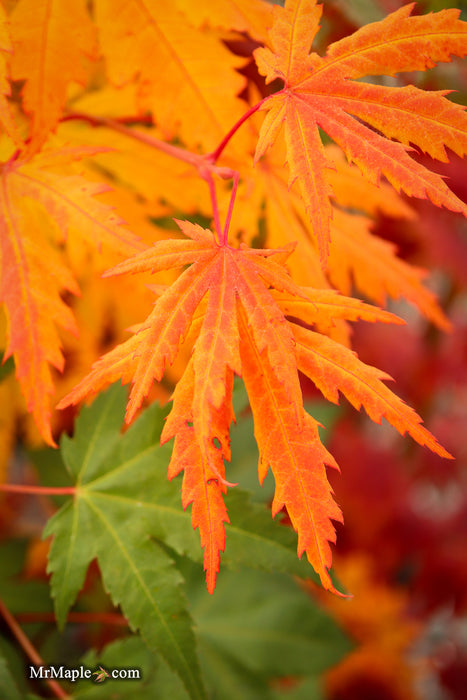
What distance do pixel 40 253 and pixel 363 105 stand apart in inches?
12.1

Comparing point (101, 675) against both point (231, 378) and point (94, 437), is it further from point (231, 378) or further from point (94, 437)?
point (231, 378)

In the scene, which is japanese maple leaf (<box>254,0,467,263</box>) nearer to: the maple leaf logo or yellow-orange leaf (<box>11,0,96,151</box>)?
yellow-orange leaf (<box>11,0,96,151</box>)

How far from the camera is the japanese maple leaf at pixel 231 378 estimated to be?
1.31ft

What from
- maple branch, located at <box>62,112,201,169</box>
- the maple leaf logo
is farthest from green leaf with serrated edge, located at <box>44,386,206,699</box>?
maple branch, located at <box>62,112,201,169</box>

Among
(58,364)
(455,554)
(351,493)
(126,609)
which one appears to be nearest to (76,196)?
(58,364)

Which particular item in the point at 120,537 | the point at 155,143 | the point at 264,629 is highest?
the point at 155,143

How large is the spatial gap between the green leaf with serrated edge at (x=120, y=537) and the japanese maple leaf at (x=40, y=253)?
0.52ft

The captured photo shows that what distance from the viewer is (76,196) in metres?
0.53

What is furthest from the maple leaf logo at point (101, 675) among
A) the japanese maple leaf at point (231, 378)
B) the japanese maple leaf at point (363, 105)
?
the japanese maple leaf at point (363, 105)

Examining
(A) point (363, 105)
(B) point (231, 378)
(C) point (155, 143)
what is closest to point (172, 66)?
(C) point (155, 143)

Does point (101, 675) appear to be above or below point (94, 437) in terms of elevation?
below

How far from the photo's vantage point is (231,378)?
1.42ft

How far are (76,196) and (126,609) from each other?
1.29 ft

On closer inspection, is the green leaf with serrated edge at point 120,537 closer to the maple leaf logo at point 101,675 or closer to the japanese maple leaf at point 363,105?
the maple leaf logo at point 101,675
